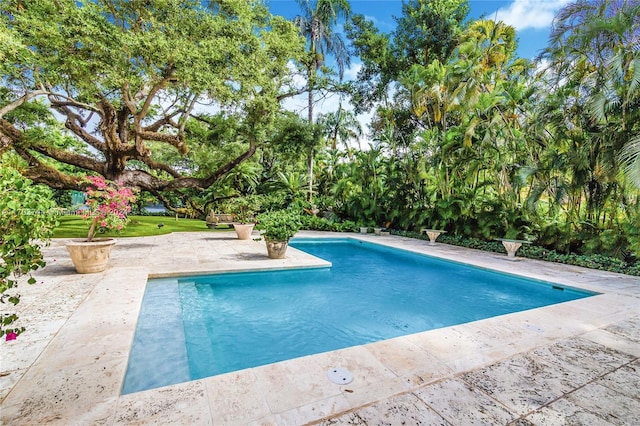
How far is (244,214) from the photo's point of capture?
1099 cm

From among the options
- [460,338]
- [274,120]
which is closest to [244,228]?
[274,120]

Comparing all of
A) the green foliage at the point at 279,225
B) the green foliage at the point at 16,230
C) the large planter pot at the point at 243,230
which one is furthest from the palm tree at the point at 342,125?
the green foliage at the point at 16,230

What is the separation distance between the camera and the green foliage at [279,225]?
7.30 metres

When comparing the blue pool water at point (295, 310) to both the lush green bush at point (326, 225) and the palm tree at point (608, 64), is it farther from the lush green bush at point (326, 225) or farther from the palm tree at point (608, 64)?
the lush green bush at point (326, 225)

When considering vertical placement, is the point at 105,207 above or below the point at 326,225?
above

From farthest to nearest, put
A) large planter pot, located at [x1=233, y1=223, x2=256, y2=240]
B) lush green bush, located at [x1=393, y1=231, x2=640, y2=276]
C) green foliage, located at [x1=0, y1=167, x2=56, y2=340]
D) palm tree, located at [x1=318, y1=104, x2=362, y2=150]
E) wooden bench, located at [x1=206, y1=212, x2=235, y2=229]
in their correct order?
palm tree, located at [x1=318, y1=104, x2=362, y2=150]
wooden bench, located at [x1=206, y1=212, x2=235, y2=229]
large planter pot, located at [x1=233, y1=223, x2=256, y2=240]
lush green bush, located at [x1=393, y1=231, x2=640, y2=276]
green foliage, located at [x1=0, y1=167, x2=56, y2=340]

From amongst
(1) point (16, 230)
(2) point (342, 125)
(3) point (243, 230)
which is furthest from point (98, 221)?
(2) point (342, 125)

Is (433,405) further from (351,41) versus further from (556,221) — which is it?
(351,41)

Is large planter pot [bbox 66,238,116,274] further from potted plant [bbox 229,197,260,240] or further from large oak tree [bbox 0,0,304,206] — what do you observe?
potted plant [bbox 229,197,260,240]

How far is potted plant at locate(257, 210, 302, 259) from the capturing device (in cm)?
731

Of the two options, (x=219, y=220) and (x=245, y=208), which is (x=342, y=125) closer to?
(x=219, y=220)

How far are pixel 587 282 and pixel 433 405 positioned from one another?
20.2ft

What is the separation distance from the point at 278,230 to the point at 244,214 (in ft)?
13.5

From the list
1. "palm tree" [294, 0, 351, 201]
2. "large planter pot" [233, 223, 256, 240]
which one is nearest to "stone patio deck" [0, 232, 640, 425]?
"large planter pot" [233, 223, 256, 240]
